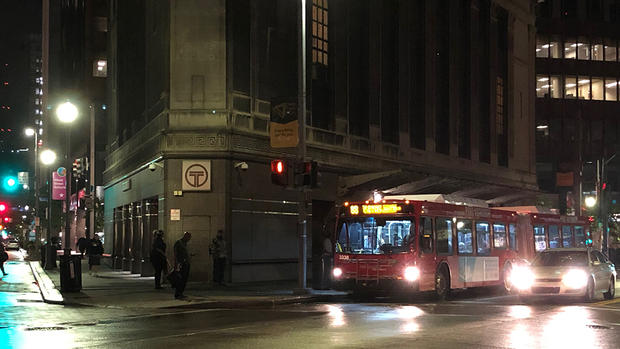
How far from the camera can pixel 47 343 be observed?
1240 centimetres

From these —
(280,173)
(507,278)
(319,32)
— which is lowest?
(507,278)

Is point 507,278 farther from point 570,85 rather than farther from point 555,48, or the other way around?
point 555,48

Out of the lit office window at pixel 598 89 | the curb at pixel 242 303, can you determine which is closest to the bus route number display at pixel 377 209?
the curb at pixel 242 303

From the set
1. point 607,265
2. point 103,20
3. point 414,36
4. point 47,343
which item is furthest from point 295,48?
point 103,20

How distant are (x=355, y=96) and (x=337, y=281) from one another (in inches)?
532

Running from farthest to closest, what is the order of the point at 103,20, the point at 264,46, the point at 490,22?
1. the point at 103,20
2. the point at 490,22
3. the point at 264,46

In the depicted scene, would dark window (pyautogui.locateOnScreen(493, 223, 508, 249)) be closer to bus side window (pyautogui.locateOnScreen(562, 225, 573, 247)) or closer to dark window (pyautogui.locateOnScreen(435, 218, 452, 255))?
dark window (pyautogui.locateOnScreen(435, 218, 452, 255))

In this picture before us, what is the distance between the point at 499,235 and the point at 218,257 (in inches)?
374

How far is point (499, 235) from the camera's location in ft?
85.6

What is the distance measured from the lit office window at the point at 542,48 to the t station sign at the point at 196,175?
5394 centimetres

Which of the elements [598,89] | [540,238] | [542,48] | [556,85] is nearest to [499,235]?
[540,238]

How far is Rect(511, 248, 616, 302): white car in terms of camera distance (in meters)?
20.4

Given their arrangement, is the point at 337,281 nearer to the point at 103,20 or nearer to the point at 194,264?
the point at 194,264

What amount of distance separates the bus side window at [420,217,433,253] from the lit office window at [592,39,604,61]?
58.5 meters
